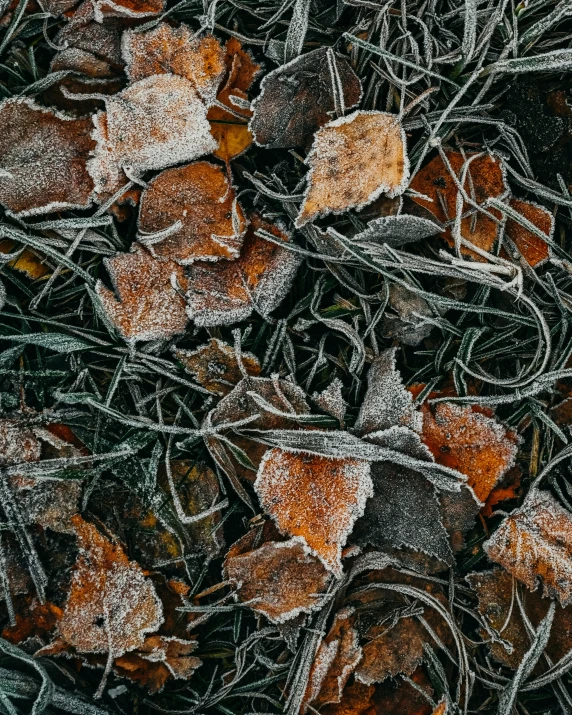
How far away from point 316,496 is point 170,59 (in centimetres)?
75

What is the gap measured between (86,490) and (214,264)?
0.44m

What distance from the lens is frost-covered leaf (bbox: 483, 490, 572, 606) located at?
1113 millimetres

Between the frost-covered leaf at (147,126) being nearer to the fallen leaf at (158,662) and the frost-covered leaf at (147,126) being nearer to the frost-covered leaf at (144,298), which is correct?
the frost-covered leaf at (144,298)

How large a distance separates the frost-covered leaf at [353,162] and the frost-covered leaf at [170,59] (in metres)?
0.20

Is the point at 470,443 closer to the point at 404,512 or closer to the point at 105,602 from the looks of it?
the point at 404,512

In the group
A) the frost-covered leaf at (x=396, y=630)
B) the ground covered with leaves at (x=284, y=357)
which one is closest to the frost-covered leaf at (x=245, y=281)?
the ground covered with leaves at (x=284, y=357)

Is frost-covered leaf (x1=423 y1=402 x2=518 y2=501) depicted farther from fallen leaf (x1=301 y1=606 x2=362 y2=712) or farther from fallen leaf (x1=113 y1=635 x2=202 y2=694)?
fallen leaf (x1=113 y1=635 x2=202 y2=694)

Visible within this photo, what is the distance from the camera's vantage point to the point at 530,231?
1121mm

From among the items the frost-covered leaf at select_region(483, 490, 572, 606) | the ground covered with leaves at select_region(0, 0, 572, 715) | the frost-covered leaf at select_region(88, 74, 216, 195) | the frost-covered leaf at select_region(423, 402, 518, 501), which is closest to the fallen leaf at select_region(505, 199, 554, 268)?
the ground covered with leaves at select_region(0, 0, 572, 715)

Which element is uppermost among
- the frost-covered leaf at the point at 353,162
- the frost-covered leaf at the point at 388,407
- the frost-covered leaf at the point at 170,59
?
the frost-covered leaf at the point at 170,59

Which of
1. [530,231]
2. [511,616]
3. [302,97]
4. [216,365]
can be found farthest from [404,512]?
[302,97]

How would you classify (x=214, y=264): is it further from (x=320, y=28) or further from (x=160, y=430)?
(x=320, y=28)

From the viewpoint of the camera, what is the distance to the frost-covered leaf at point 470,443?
1.11m

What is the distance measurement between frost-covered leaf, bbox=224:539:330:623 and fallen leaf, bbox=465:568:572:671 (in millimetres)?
287
